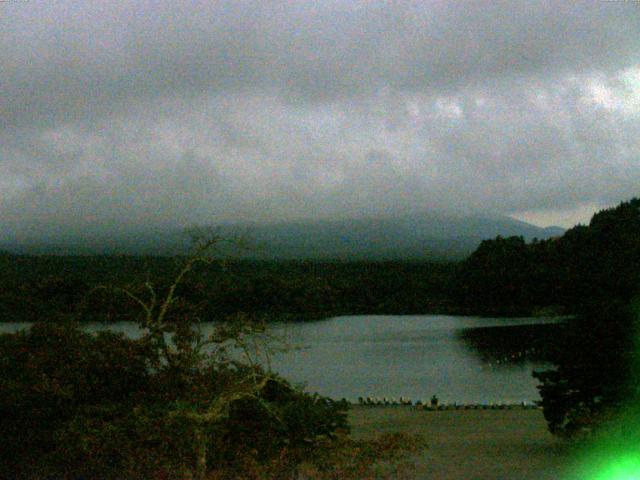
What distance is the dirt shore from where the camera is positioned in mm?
12891

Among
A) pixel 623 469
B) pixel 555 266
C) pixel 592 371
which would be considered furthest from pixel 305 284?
pixel 623 469

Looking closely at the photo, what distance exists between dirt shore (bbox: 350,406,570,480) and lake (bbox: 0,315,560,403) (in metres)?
4.67

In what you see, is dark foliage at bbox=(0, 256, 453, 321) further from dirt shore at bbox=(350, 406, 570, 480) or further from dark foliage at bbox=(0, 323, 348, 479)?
dark foliage at bbox=(0, 323, 348, 479)

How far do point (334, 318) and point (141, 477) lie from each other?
66.0 meters

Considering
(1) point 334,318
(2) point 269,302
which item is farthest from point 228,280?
(1) point 334,318

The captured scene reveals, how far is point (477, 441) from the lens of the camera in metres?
16.7

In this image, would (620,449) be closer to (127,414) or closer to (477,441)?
(477,441)

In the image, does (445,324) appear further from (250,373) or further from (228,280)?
(250,373)

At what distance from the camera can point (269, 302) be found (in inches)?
2594

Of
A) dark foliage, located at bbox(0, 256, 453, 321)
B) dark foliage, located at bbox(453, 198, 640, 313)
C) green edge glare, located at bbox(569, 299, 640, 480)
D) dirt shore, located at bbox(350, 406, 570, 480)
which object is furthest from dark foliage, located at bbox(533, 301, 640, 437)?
dark foliage, located at bbox(453, 198, 640, 313)

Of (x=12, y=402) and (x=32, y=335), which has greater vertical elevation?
(x=32, y=335)

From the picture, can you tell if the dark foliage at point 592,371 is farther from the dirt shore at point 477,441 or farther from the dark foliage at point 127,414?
the dark foliage at point 127,414

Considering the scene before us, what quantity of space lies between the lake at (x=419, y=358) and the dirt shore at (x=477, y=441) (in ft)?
15.3

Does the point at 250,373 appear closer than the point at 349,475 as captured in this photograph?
No
